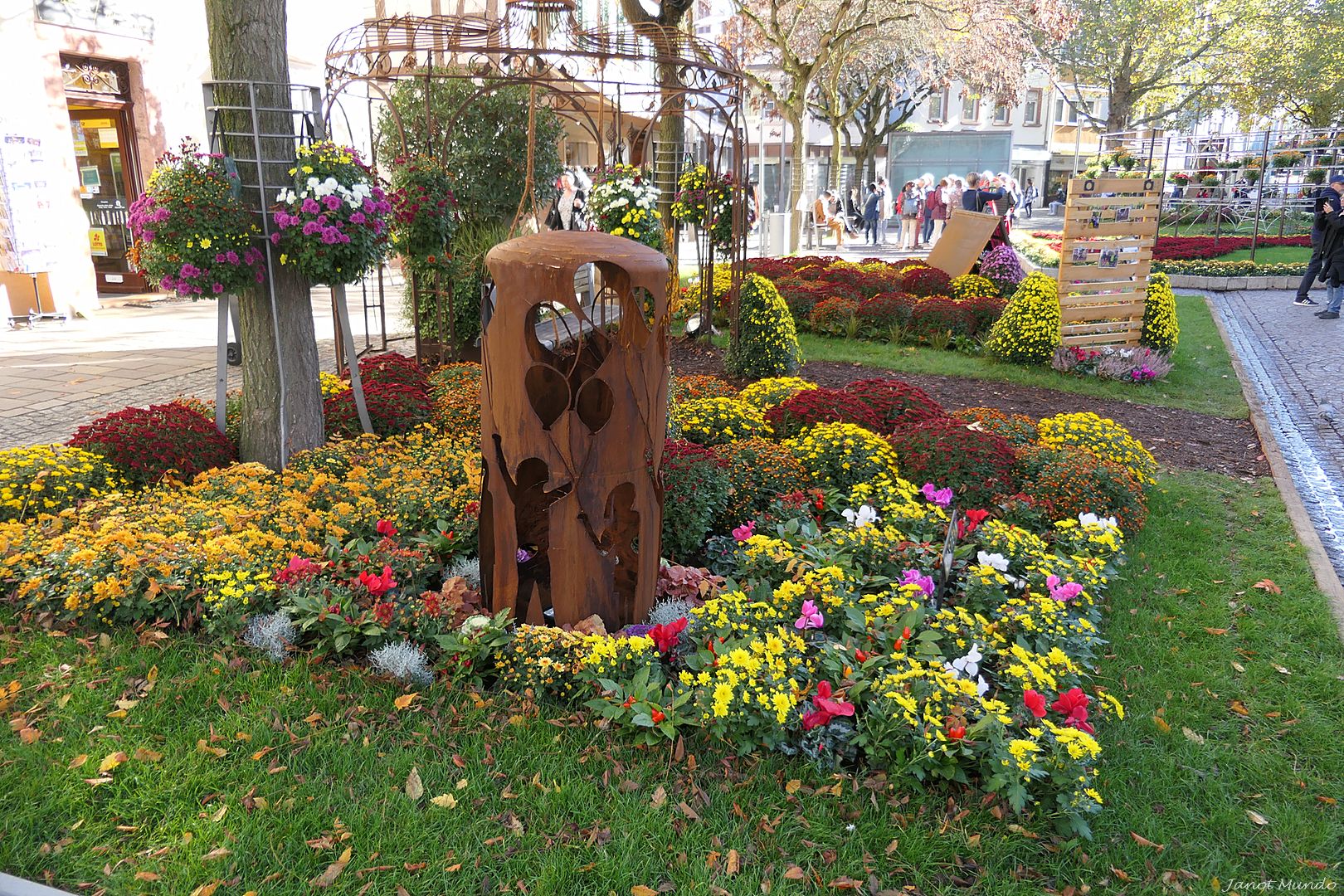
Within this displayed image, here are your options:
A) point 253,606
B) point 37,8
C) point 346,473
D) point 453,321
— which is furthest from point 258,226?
point 37,8

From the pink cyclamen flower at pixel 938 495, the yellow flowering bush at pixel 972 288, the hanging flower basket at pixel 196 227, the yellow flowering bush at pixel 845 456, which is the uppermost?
the hanging flower basket at pixel 196 227

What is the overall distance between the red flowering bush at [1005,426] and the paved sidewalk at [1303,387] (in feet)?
5.54

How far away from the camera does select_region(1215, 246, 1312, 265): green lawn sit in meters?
17.6

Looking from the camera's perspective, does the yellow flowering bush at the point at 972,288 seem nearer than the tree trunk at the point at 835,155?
Yes

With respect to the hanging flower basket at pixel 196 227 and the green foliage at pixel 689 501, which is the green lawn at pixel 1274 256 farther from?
the hanging flower basket at pixel 196 227

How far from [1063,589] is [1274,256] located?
19.0 m

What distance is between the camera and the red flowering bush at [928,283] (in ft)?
39.1

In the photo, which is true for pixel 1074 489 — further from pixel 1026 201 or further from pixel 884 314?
pixel 1026 201

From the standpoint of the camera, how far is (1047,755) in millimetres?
2824

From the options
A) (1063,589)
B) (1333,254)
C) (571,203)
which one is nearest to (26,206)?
(571,203)

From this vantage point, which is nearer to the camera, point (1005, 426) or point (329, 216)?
point (329, 216)

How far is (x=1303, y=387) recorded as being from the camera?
8719mm

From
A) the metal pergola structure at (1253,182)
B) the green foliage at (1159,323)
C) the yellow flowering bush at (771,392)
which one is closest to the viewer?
the yellow flowering bush at (771,392)

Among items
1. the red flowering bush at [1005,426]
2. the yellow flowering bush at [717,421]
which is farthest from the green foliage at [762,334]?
the red flowering bush at [1005,426]
